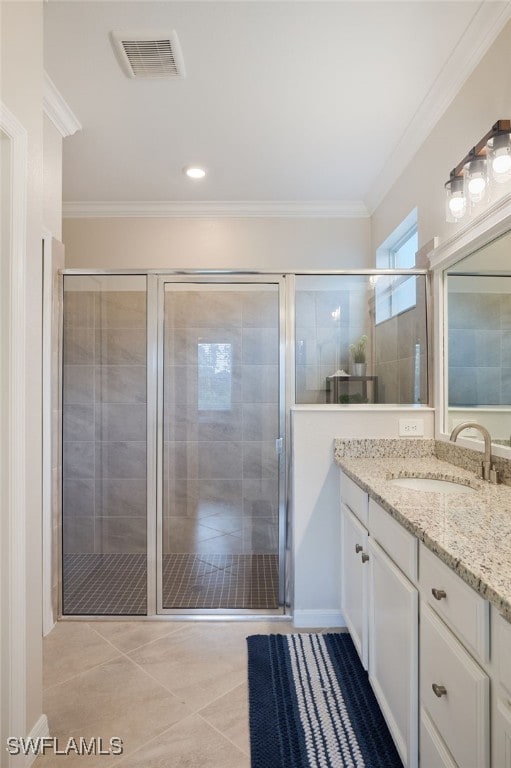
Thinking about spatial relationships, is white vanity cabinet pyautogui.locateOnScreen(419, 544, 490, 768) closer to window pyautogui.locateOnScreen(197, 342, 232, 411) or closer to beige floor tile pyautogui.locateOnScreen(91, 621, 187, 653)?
beige floor tile pyautogui.locateOnScreen(91, 621, 187, 653)

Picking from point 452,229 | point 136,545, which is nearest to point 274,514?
point 136,545

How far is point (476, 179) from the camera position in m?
1.57

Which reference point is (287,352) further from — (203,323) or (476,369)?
(476,369)

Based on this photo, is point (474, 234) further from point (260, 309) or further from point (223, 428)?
point (223, 428)

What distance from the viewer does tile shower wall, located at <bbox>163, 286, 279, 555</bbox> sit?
2.46 m

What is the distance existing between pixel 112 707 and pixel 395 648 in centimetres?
113

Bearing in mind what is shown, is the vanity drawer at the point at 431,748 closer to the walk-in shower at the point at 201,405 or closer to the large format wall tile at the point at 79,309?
the walk-in shower at the point at 201,405

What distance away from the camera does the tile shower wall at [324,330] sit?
230cm

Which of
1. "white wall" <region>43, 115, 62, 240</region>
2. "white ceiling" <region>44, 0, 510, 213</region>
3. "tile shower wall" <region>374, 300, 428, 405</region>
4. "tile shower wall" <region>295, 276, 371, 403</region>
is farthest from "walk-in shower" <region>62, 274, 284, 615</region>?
"white ceiling" <region>44, 0, 510, 213</region>

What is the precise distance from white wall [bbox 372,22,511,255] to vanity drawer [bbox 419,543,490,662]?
1572 mm

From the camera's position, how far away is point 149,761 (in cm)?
135

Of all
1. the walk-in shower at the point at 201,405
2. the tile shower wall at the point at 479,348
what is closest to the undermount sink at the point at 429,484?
the tile shower wall at the point at 479,348

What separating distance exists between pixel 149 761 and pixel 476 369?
194 centimetres

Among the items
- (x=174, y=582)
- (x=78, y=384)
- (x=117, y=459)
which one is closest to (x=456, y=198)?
(x=78, y=384)
